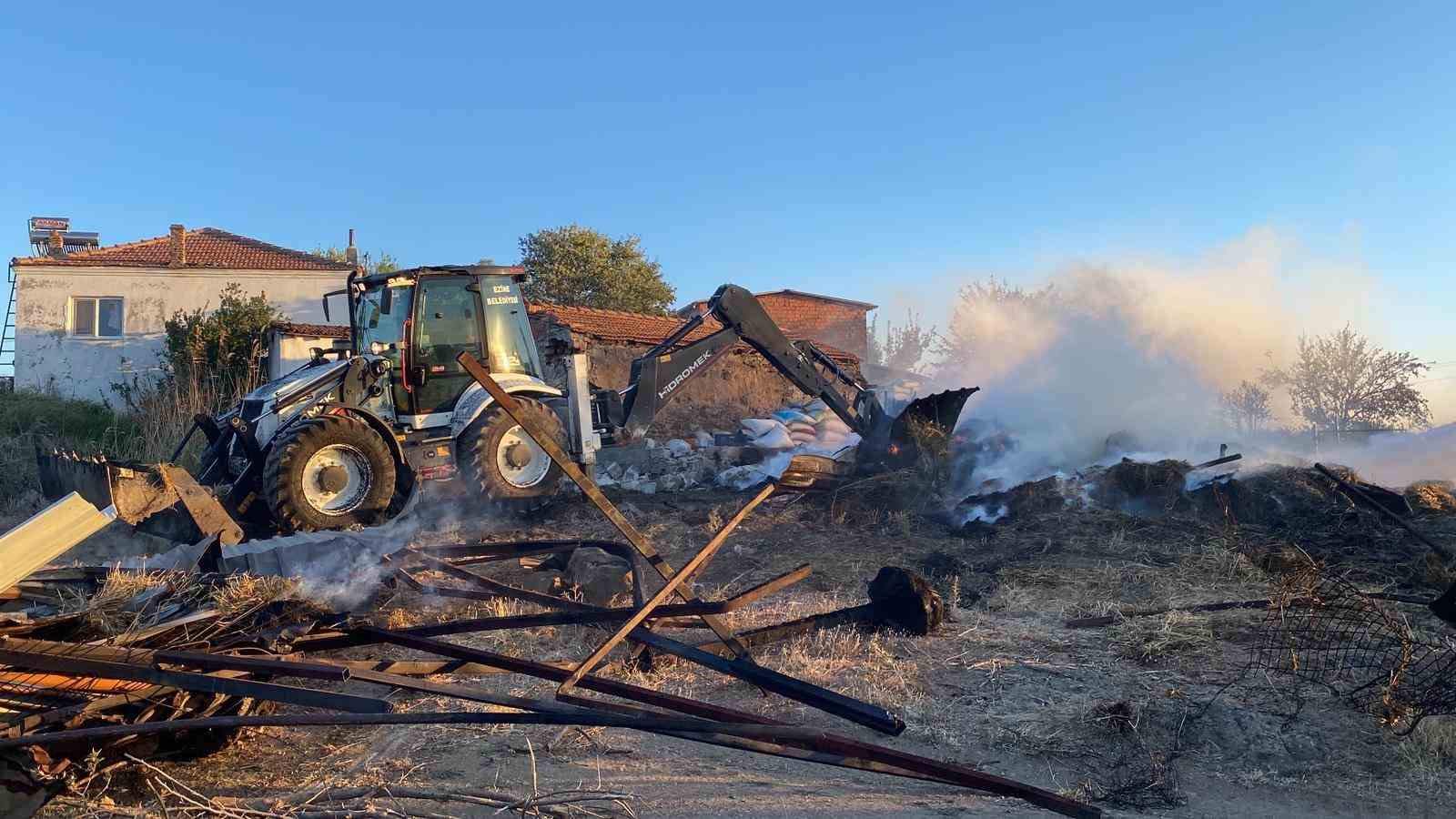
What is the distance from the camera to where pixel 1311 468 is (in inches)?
412

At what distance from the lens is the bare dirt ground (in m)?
3.70

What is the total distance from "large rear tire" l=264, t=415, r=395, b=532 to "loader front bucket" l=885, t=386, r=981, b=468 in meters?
6.25

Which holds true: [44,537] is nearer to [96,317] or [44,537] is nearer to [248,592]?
[248,592]

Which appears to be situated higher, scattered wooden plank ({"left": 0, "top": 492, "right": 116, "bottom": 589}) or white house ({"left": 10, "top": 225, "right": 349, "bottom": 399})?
white house ({"left": 10, "top": 225, "right": 349, "bottom": 399})

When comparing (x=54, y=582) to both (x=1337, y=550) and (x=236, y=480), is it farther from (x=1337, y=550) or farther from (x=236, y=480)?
(x=1337, y=550)

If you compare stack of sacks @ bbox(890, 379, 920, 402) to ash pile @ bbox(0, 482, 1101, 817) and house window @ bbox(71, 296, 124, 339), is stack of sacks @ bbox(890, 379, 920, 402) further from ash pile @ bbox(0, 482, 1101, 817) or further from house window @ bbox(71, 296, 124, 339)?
house window @ bbox(71, 296, 124, 339)

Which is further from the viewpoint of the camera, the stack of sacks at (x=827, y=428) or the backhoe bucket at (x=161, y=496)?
the stack of sacks at (x=827, y=428)

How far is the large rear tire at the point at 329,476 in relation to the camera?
27.2 feet

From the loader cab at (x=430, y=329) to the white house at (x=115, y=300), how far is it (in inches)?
662

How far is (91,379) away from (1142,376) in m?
25.1

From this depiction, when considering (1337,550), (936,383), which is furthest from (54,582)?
(936,383)

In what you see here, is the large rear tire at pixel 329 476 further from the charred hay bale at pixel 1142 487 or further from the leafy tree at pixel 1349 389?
the leafy tree at pixel 1349 389

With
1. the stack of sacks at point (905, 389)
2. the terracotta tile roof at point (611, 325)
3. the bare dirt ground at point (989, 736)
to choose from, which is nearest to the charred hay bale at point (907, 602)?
the bare dirt ground at point (989, 736)

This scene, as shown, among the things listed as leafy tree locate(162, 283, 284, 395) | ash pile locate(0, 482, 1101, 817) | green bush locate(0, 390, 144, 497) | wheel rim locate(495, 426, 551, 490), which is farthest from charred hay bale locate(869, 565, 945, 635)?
leafy tree locate(162, 283, 284, 395)
